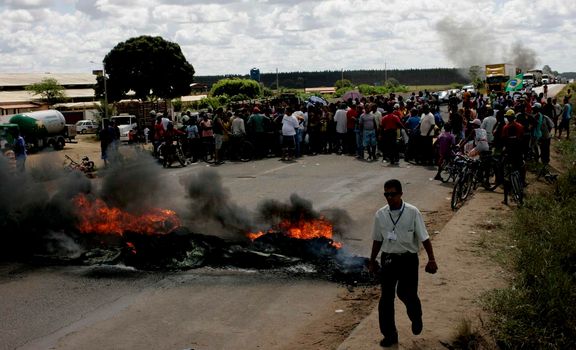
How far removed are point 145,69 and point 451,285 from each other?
61.9m

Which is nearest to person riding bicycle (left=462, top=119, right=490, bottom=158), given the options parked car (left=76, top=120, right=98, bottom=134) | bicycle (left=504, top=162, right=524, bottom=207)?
bicycle (left=504, top=162, right=524, bottom=207)

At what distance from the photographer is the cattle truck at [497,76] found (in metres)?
59.9

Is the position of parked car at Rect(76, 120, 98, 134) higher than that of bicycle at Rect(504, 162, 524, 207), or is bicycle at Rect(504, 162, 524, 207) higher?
bicycle at Rect(504, 162, 524, 207)

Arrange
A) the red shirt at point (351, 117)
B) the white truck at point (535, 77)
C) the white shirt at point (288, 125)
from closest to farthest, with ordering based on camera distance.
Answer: the white shirt at point (288, 125) → the red shirt at point (351, 117) → the white truck at point (535, 77)

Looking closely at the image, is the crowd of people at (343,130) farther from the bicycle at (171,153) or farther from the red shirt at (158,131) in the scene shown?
the bicycle at (171,153)

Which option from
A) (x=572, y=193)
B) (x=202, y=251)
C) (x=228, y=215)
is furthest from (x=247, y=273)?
(x=572, y=193)

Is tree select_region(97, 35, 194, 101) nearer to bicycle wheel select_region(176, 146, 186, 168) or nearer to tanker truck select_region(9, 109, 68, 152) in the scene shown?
tanker truck select_region(9, 109, 68, 152)

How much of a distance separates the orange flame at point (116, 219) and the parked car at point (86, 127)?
47033mm

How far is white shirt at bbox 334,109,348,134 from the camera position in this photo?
2236 centimetres

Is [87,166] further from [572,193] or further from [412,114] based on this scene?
[572,193]

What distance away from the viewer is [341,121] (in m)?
22.4

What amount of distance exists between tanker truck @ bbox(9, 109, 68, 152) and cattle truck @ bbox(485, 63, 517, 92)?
37.8 metres

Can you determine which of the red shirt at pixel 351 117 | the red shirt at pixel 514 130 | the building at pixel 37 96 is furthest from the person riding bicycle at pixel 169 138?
the building at pixel 37 96

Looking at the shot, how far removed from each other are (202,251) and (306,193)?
6027 millimetres
